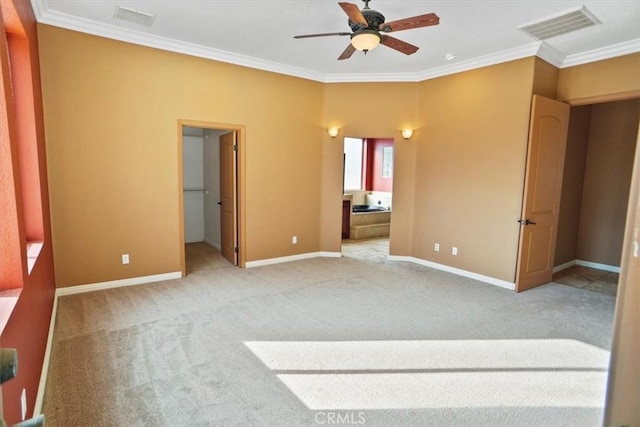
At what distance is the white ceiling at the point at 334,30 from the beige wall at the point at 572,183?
1.34 metres

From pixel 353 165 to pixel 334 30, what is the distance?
5.56 m

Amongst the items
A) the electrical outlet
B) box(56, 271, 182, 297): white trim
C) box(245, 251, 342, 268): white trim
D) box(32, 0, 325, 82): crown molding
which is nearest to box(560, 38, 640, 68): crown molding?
box(32, 0, 325, 82): crown molding

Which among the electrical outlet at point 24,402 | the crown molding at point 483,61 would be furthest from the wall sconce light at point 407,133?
the electrical outlet at point 24,402

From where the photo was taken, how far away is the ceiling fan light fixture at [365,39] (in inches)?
113

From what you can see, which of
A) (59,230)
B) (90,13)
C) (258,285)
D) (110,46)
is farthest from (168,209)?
(90,13)

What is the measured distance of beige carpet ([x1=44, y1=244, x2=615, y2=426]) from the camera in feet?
6.98

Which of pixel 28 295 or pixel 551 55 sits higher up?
pixel 551 55

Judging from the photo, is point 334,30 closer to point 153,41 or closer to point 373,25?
point 373,25

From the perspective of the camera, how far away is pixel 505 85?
14.5 ft

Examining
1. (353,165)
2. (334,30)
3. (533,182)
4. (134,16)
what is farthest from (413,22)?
(353,165)

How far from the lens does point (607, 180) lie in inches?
215

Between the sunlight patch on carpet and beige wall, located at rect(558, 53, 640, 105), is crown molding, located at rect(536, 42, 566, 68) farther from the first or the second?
the sunlight patch on carpet

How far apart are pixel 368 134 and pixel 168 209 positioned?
3254 millimetres

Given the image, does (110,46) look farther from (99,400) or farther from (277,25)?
(99,400)
